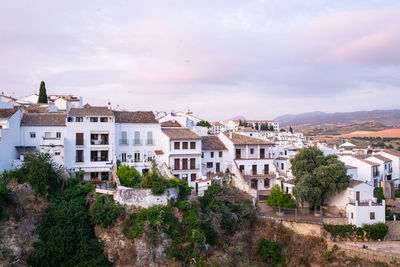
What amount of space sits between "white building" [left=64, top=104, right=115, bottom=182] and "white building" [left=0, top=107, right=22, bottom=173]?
4.57 m

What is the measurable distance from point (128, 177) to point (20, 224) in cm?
933

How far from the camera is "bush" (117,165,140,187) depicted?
29619 millimetres

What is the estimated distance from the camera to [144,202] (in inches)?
1061

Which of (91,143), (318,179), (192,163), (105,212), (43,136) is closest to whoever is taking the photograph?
(105,212)

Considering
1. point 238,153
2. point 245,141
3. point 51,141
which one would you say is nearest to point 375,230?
point 238,153

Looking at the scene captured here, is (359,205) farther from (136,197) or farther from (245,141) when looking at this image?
(136,197)

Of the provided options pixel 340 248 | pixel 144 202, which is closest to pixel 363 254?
pixel 340 248

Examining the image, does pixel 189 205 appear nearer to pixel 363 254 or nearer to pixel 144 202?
pixel 144 202

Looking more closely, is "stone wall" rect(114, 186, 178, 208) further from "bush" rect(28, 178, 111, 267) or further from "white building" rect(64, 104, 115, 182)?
"white building" rect(64, 104, 115, 182)

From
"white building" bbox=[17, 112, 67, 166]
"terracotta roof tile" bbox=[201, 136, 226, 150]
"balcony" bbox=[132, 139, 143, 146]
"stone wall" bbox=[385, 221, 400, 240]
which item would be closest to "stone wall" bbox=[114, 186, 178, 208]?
"white building" bbox=[17, 112, 67, 166]

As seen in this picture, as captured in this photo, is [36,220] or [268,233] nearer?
[36,220]

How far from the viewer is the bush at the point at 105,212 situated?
1019 inches

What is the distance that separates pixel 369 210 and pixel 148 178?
68.1 ft

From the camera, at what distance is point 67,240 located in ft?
81.4
